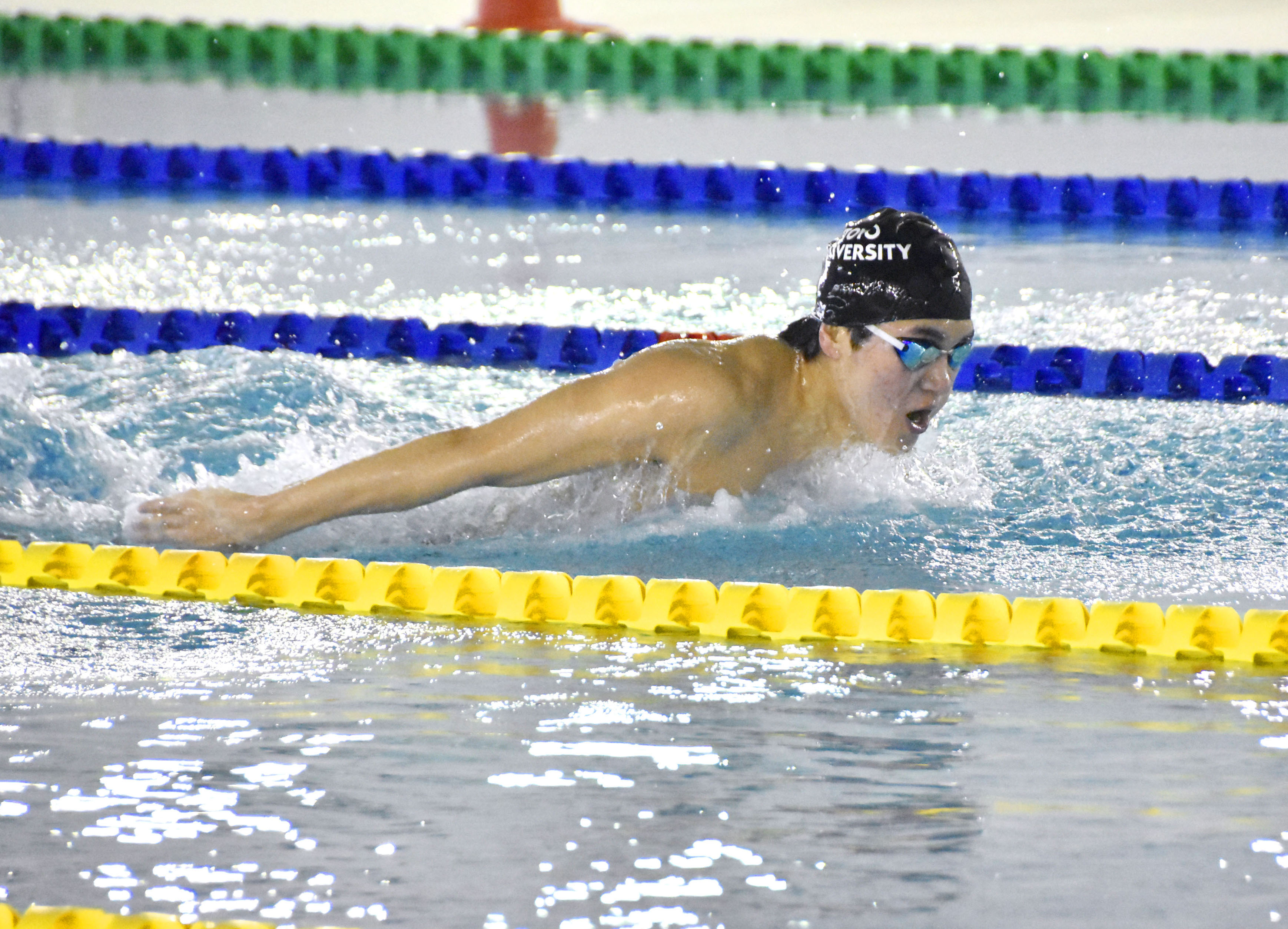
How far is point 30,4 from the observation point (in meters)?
9.05

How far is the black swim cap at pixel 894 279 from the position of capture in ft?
9.59

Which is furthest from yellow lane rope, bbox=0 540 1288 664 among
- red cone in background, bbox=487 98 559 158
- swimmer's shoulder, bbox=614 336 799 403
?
red cone in background, bbox=487 98 559 158

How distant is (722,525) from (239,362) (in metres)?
1.65

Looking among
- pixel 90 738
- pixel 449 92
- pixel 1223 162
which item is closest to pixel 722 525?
pixel 90 738

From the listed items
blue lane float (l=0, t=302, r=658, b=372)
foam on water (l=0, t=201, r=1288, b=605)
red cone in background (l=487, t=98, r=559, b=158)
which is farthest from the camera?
red cone in background (l=487, t=98, r=559, b=158)

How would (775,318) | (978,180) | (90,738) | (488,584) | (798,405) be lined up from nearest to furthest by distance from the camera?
(90,738), (488,584), (798,405), (775,318), (978,180)

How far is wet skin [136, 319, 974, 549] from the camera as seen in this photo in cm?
277

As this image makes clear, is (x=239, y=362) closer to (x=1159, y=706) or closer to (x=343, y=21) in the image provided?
(x=1159, y=706)

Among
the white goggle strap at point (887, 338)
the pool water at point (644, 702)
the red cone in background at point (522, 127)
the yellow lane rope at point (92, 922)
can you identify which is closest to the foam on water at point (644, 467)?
the pool water at point (644, 702)

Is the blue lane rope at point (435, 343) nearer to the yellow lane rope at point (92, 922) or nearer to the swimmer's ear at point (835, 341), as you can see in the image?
the swimmer's ear at point (835, 341)

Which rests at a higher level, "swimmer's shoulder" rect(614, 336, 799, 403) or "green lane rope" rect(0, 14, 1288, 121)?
"green lane rope" rect(0, 14, 1288, 121)

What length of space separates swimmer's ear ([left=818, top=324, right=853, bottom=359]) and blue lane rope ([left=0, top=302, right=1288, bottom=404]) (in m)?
1.36

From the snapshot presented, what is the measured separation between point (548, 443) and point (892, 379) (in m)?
0.67

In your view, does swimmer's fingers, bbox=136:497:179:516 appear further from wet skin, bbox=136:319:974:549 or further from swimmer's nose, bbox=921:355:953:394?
swimmer's nose, bbox=921:355:953:394
